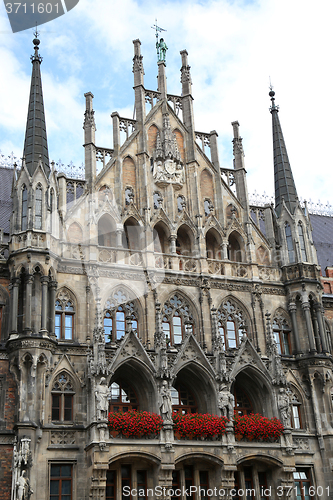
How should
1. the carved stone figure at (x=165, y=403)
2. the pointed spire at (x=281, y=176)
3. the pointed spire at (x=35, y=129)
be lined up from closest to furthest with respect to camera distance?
1. the carved stone figure at (x=165, y=403)
2. the pointed spire at (x=35, y=129)
3. the pointed spire at (x=281, y=176)

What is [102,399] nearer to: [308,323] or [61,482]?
[61,482]

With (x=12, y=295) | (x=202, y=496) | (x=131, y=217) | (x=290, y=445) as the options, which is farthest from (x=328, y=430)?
(x=12, y=295)

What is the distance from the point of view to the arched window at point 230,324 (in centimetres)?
3200

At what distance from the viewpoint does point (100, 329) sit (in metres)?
27.8

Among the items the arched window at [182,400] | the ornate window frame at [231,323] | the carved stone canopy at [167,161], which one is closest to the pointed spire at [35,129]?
the carved stone canopy at [167,161]

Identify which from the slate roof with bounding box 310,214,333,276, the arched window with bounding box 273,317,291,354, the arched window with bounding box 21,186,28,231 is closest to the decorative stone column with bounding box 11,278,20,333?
the arched window with bounding box 21,186,28,231

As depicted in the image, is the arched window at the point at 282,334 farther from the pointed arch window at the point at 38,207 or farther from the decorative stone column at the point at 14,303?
the decorative stone column at the point at 14,303

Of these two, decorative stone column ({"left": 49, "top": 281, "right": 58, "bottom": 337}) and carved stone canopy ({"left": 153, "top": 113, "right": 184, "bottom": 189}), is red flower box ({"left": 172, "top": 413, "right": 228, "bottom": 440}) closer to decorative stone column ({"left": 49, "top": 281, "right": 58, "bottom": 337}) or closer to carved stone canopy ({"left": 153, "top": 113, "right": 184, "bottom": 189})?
decorative stone column ({"left": 49, "top": 281, "right": 58, "bottom": 337})

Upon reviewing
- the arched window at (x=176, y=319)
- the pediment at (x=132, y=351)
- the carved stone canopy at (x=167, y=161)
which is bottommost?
the pediment at (x=132, y=351)

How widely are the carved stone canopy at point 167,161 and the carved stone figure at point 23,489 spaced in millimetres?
15403

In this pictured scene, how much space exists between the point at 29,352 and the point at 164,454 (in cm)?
666

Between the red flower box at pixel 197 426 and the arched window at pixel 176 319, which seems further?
the arched window at pixel 176 319

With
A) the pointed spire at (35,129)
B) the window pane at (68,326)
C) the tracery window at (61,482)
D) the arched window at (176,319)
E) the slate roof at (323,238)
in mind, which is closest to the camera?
the tracery window at (61,482)

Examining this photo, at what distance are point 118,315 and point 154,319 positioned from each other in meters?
1.62
